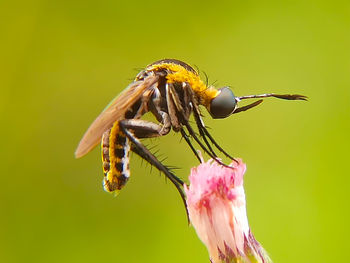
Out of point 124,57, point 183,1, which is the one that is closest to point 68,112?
point 124,57

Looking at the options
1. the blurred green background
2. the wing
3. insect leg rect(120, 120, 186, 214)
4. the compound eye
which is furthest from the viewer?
the blurred green background

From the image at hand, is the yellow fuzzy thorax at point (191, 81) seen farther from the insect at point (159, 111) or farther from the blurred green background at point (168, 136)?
the blurred green background at point (168, 136)

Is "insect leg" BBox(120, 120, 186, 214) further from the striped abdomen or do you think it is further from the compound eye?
the compound eye

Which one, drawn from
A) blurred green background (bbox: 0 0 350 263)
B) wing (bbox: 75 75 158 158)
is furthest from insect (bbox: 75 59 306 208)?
blurred green background (bbox: 0 0 350 263)

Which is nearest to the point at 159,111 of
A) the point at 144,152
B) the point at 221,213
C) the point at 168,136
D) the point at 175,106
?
the point at 175,106

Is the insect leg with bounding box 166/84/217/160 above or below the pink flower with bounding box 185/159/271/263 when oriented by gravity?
above

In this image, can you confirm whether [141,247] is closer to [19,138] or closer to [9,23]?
[19,138]

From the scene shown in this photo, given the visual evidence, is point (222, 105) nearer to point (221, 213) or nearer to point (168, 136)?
point (221, 213)
